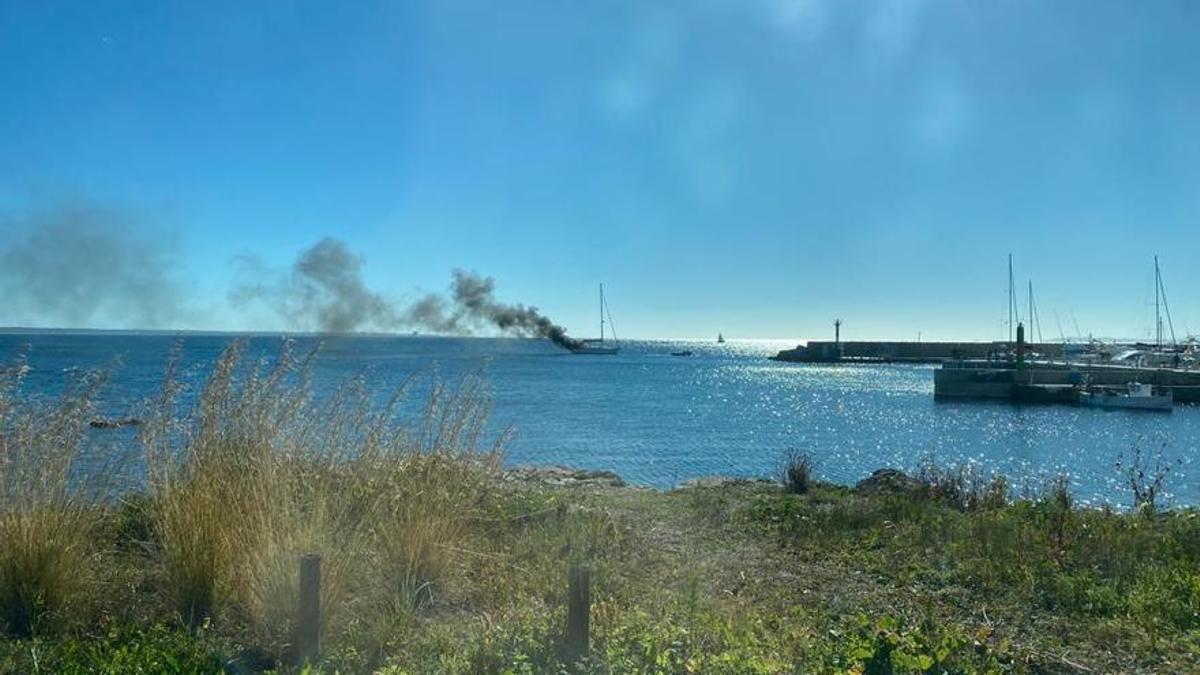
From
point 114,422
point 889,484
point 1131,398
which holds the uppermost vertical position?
point 114,422

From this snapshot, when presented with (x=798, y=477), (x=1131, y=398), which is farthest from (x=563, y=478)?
(x=1131, y=398)

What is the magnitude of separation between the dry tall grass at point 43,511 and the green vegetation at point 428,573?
2 cm

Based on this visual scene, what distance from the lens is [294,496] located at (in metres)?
5.70

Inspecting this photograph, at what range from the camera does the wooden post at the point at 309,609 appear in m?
4.45

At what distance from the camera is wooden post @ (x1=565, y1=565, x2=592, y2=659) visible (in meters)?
4.41

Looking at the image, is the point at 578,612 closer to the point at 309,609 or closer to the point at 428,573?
the point at 309,609

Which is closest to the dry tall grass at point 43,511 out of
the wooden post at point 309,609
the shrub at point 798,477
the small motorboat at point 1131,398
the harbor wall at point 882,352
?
the wooden post at point 309,609

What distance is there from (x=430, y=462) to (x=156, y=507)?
184cm

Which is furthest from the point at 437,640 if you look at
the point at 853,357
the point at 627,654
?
the point at 853,357

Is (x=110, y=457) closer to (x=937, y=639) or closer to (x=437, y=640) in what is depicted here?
(x=437, y=640)

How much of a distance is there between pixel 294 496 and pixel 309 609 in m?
1.37

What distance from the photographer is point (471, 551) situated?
6309 mm

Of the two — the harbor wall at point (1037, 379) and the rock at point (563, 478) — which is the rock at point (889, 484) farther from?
the harbor wall at point (1037, 379)

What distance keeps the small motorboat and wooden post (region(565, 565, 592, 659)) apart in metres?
57.7
